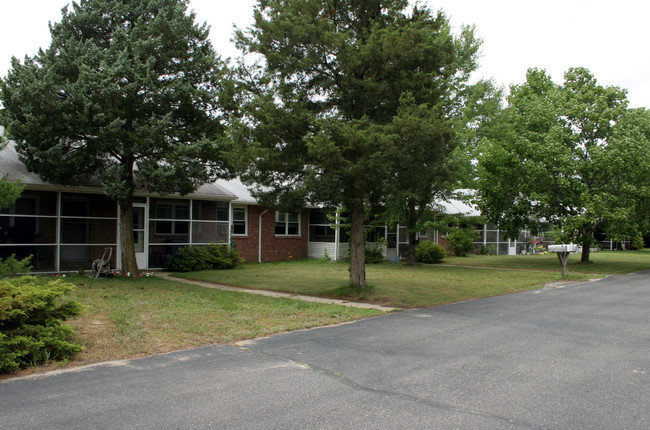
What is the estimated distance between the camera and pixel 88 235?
17328 mm

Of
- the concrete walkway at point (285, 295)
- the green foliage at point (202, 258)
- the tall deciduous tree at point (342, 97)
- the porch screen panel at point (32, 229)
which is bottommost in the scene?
the concrete walkway at point (285, 295)

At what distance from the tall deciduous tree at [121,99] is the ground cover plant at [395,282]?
4.02 metres

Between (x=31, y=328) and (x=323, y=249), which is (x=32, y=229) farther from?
(x=323, y=249)

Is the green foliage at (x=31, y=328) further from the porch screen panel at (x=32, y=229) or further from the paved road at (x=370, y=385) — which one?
the porch screen panel at (x=32, y=229)

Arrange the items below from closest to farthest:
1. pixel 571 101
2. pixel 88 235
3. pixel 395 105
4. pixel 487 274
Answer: pixel 395 105
pixel 88 235
pixel 487 274
pixel 571 101

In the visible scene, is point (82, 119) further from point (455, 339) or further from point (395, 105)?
point (455, 339)

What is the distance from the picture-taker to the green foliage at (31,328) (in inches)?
239

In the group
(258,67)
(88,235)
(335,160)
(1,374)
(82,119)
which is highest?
(258,67)

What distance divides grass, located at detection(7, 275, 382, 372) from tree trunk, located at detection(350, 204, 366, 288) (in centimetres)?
209

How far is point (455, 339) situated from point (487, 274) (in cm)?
1304

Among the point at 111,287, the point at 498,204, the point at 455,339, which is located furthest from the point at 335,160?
the point at 498,204

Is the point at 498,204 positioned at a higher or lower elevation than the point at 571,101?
lower

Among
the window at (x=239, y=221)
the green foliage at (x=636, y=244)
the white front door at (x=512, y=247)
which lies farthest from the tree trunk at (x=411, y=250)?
the green foliage at (x=636, y=244)

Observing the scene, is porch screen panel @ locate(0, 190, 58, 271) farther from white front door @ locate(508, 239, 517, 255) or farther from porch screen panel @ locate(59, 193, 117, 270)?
white front door @ locate(508, 239, 517, 255)
